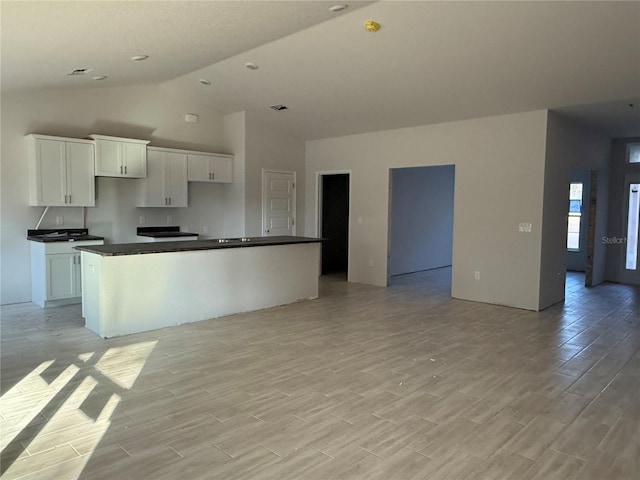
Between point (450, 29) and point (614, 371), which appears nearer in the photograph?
point (614, 371)

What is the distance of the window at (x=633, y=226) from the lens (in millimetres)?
7984

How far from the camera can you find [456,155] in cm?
660

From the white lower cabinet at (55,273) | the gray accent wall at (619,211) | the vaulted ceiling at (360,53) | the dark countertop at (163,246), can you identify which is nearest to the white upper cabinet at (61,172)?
the white lower cabinet at (55,273)

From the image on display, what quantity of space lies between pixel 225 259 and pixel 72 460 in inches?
127

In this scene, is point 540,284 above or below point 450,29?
below

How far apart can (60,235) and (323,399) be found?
186 inches

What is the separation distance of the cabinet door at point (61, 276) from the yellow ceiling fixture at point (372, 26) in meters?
4.54

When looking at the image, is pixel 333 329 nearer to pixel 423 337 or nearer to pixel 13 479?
pixel 423 337

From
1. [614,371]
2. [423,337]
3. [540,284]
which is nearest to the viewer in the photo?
[614,371]

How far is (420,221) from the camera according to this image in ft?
30.6

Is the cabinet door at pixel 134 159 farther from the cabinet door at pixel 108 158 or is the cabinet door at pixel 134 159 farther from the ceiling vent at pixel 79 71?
the ceiling vent at pixel 79 71

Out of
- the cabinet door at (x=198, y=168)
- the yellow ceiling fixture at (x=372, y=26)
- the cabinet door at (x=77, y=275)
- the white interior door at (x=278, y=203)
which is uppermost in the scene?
the yellow ceiling fixture at (x=372, y=26)

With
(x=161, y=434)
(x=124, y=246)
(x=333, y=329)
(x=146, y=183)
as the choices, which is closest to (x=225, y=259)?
(x=124, y=246)

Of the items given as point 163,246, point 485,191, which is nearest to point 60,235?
point 163,246
